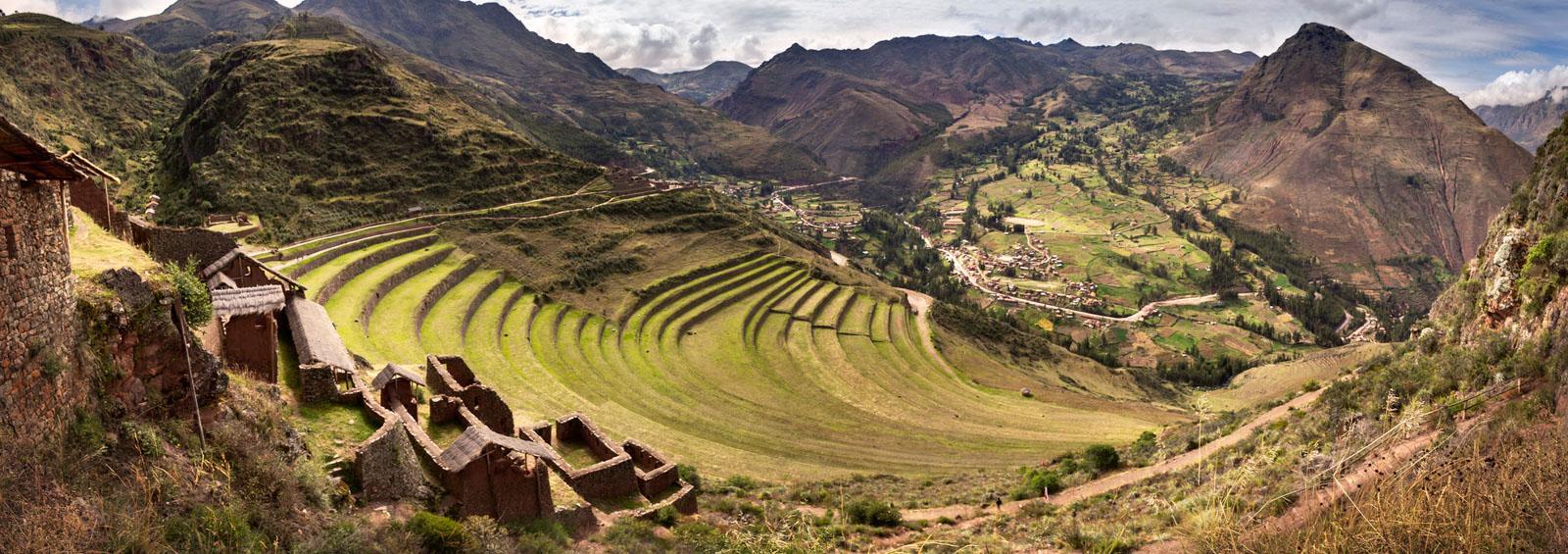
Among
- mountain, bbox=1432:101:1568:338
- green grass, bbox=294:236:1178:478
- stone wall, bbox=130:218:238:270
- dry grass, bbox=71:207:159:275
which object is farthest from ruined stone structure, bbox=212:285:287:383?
mountain, bbox=1432:101:1568:338

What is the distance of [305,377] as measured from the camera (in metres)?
14.1

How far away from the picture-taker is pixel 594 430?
61.2ft

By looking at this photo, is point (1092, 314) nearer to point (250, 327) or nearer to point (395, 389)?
point (395, 389)

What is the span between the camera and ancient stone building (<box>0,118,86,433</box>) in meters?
6.90

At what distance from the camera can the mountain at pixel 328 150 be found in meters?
47.3

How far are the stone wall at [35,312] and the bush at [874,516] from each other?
16.0m

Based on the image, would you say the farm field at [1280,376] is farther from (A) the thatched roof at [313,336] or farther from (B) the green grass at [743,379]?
(A) the thatched roof at [313,336]

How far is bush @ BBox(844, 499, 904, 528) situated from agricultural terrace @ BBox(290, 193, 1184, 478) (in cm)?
765

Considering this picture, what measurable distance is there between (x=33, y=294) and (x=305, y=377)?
23.7 feet

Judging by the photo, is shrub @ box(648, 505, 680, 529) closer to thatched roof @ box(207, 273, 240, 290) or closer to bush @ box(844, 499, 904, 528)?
bush @ box(844, 499, 904, 528)

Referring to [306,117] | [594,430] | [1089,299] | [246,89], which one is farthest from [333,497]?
[1089,299]

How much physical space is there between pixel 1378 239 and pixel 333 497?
20015 cm

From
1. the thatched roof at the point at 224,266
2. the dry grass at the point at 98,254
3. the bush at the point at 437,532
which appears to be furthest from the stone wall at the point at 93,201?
the bush at the point at 437,532

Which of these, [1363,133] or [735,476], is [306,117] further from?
[1363,133]
